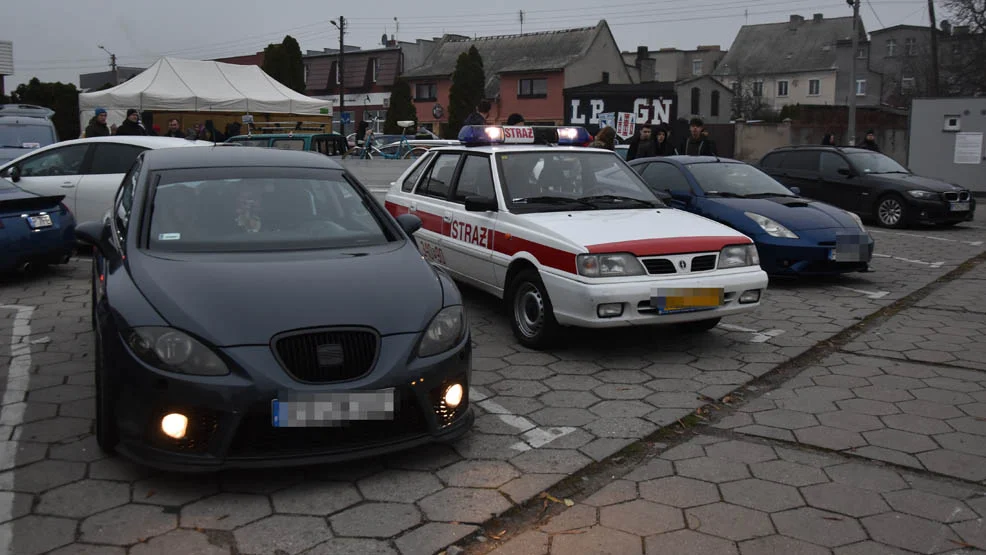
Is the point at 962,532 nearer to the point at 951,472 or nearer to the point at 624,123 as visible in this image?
the point at 951,472

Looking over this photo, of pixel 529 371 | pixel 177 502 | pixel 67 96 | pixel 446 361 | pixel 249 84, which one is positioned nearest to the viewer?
pixel 177 502

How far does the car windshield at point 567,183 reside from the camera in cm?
674

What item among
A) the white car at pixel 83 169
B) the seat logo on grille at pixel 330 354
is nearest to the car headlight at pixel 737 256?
the seat logo on grille at pixel 330 354

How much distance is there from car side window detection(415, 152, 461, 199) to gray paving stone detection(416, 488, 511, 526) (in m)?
4.15

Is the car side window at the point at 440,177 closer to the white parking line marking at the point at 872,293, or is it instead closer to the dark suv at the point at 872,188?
the white parking line marking at the point at 872,293

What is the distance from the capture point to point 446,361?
4.03 meters

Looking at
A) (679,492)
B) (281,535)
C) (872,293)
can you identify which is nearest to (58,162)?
(281,535)

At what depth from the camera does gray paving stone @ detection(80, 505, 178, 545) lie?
132 inches

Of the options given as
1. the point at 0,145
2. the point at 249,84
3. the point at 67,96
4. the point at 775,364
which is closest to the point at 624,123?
the point at 249,84

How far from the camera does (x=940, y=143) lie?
2112 centimetres

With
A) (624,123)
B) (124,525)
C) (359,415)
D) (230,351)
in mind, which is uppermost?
(624,123)

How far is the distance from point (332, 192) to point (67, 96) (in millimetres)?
41044

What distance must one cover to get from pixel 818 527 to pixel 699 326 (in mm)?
3487

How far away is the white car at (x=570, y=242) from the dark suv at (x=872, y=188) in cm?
819
